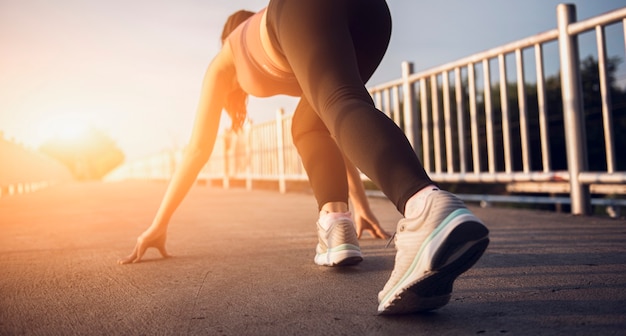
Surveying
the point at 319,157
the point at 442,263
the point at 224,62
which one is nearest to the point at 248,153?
the point at 224,62

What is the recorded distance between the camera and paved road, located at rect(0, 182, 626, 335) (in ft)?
3.54

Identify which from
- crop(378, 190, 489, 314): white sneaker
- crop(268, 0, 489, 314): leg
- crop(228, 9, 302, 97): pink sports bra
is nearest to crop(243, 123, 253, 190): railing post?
crop(228, 9, 302, 97): pink sports bra

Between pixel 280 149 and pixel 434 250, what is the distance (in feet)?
25.6

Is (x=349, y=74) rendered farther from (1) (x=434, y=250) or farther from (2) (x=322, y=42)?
(1) (x=434, y=250)

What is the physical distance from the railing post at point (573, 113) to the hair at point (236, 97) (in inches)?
91.6

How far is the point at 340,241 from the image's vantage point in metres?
1.66

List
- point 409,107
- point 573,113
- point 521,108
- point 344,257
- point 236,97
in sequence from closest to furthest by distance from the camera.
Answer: point 344,257, point 236,97, point 573,113, point 521,108, point 409,107

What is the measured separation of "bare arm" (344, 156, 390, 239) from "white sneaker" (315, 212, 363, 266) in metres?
0.77

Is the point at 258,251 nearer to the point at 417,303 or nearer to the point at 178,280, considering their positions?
the point at 178,280

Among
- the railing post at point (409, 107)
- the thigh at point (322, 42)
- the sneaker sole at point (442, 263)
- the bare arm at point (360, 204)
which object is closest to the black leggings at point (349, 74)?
the thigh at point (322, 42)

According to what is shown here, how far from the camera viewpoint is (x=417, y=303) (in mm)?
1055

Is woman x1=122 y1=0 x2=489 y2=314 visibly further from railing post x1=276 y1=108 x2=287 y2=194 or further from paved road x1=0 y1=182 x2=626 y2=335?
railing post x1=276 y1=108 x2=287 y2=194

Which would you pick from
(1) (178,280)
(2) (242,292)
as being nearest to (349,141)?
(2) (242,292)

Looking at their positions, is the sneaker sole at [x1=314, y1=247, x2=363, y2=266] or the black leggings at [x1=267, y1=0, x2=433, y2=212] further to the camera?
the sneaker sole at [x1=314, y1=247, x2=363, y2=266]
